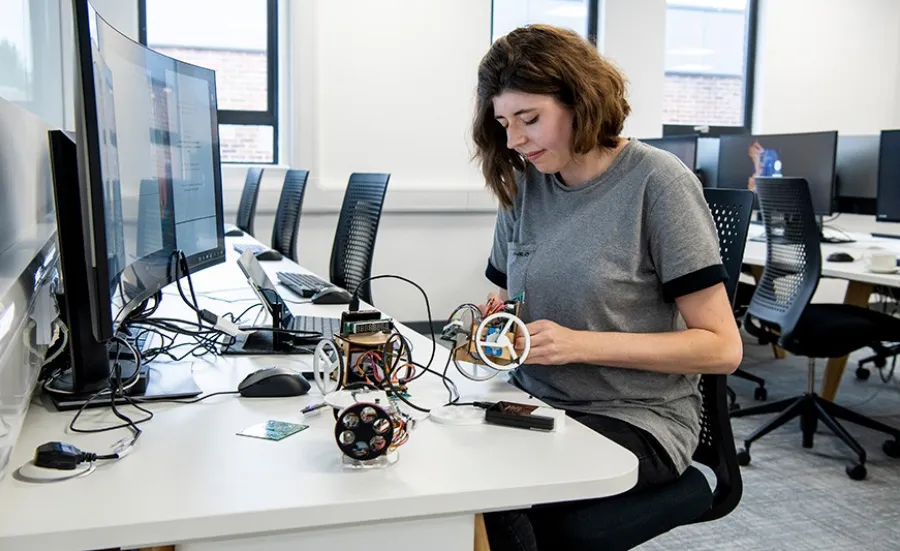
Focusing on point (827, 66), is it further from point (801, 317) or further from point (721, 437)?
point (721, 437)

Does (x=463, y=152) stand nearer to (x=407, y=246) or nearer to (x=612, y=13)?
(x=407, y=246)

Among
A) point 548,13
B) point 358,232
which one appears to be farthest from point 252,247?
point 548,13

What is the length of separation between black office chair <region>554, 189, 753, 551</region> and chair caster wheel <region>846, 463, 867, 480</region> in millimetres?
1510

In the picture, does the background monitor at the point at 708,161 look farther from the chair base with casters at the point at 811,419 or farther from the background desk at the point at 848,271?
the chair base with casters at the point at 811,419

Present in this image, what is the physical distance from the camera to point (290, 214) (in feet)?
12.7

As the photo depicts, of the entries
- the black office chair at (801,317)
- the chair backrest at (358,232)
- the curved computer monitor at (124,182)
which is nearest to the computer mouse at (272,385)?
the curved computer monitor at (124,182)

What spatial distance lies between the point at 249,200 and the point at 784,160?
2.59m

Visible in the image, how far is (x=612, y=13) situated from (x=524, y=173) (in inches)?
165

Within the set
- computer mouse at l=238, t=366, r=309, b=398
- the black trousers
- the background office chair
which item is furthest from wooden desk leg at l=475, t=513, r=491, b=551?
the background office chair

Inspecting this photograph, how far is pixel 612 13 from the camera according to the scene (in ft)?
17.6

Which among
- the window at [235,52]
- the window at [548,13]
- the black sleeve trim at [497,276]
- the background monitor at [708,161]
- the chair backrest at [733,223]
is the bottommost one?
the black sleeve trim at [497,276]

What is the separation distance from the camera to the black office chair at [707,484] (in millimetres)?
1202

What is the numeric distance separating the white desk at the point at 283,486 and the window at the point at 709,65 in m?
5.03

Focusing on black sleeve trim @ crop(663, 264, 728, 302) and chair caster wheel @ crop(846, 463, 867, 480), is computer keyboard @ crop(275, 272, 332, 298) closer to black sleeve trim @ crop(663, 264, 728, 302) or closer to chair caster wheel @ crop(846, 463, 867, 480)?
black sleeve trim @ crop(663, 264, 728, 302)
